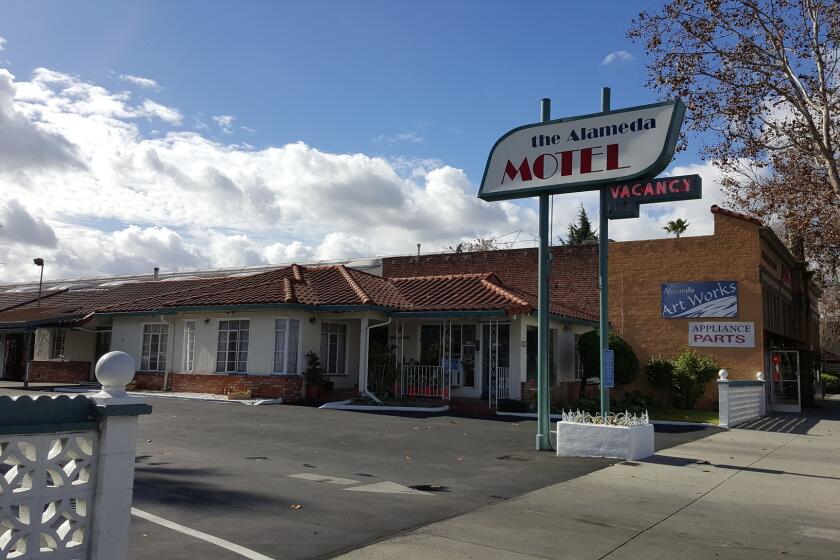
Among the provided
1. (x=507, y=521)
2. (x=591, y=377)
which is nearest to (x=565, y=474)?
(x=507, y=521)

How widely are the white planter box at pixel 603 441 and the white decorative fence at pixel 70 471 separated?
29.1 feet

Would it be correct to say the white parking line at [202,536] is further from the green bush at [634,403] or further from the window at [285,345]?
the green bush at [634,403]

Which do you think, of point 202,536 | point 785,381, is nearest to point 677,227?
point 785,381

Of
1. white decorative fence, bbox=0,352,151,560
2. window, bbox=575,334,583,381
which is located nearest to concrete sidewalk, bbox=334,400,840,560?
white decorative fence, bbox=0,352,151,560

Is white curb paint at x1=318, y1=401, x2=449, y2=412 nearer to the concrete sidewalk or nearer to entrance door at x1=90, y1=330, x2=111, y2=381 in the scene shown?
the concrete sidewalk

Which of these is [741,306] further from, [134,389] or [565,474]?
[134,389]

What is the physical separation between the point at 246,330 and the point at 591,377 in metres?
11.5

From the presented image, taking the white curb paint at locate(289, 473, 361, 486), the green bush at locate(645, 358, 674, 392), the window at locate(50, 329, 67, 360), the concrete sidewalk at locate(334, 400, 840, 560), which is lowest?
the concrete sidewalk at locate(334, 400, 840, 560)

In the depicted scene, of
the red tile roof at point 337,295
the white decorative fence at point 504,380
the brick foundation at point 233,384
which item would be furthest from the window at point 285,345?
the white decorative fence at point 504,380

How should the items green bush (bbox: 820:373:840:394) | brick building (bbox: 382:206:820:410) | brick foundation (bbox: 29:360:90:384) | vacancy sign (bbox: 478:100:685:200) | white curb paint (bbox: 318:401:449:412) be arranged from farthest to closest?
1. green bush (bbox: 820:373:840:394)
2. brick foundation (bbox: 29:360:90:384)
3. brick building (bbox: 382:206:820:410)
4. white curb paint (bbox: 318:401:449:412)
5. vacancy sign (bbox: 478:100:685:200)

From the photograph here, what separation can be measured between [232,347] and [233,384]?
1292mm

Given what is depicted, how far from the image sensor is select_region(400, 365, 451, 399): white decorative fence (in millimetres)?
21469

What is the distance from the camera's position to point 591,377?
23.5 metres

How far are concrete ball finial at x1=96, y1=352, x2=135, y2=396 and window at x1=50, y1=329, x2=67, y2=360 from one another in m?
28.0
